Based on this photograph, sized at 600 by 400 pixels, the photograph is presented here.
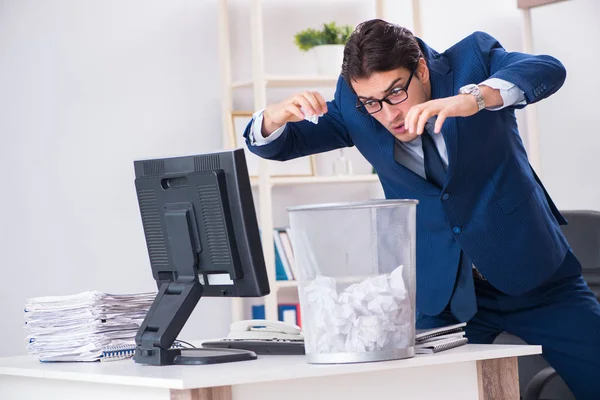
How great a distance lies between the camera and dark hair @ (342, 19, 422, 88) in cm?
205

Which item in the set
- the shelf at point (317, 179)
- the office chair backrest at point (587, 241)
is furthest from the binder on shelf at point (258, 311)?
the office chair backrest at point (587, 241)

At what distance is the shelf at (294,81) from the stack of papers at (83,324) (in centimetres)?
224

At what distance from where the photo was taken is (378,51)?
205cm

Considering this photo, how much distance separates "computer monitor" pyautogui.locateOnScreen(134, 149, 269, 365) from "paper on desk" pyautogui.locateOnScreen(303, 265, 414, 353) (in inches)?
9.8

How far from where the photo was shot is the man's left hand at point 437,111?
179 cm

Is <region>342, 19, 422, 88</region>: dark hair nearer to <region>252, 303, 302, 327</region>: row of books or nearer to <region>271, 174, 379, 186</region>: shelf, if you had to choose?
<region>271, 174, 379, 186</region>: shelf

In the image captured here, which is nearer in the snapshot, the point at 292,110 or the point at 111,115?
the point at 292,110

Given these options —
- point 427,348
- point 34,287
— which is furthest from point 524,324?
point 34,287

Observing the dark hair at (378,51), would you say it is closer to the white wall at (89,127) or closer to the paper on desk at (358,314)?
the paper on desk at (358,314)

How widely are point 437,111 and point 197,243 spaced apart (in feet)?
2.03

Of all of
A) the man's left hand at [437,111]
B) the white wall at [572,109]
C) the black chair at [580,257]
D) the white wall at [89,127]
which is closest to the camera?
the man's left hand at [437,111]

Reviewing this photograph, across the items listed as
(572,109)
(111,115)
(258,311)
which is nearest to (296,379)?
(258,311)

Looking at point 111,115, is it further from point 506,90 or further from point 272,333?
point 506,90

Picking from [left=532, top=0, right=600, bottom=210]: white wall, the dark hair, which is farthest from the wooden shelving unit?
the dark hair
